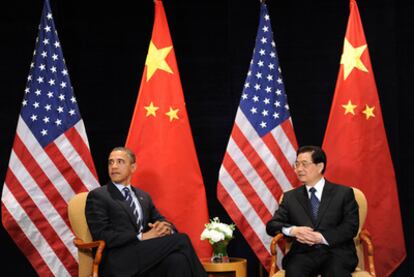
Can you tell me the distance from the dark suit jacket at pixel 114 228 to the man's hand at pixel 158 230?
102mm

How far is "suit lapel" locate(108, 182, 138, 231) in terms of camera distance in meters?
5.36

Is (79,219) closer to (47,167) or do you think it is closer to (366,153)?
(47,167)

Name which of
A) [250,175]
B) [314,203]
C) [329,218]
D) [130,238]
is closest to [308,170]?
[314,203]

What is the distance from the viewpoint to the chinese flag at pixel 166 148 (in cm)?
599

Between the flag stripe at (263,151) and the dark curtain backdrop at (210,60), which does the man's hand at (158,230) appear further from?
the dark curtain backdrop at (210,60)

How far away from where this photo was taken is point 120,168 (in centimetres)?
547

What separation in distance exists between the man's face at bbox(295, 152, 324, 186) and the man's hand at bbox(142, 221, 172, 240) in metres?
1.08

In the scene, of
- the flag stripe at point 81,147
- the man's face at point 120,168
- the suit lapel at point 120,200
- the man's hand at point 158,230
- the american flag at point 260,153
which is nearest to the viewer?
the man's hand at point 158,230

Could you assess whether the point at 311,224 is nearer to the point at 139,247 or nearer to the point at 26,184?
the point at 139,247

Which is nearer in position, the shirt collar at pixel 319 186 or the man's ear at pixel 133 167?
the shirt collar at pixel 319 186

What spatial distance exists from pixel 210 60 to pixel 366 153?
1.78 m

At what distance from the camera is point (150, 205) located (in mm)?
5621

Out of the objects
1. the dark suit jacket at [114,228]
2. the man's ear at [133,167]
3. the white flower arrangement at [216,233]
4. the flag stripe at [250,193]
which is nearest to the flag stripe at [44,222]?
the dark suit jacket at [114,228]

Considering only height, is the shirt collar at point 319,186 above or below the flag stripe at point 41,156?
below
